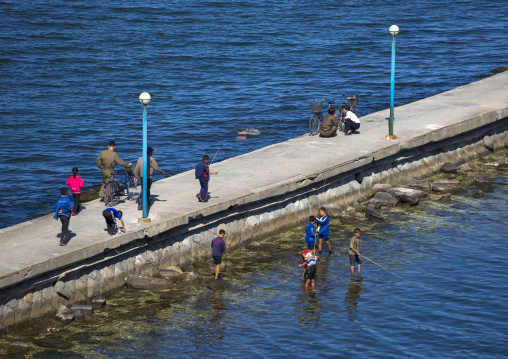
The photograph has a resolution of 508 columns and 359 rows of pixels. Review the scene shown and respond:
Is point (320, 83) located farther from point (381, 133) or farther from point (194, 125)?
point (381, 133)

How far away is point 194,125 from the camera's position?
37.5 m

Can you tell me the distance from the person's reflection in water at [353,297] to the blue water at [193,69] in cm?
1178

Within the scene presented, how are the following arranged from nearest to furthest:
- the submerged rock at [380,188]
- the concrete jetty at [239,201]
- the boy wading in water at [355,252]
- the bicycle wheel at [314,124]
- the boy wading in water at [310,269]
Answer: the concrete jetty at [239,201] → the boy wading in water at [310,269] → the boy wading in water at [355,252] → the submerged rock at [380,188] → the bicycle wheel at [314,124]

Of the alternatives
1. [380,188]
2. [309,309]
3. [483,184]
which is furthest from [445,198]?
[309,309]

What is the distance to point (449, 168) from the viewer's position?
29516mm

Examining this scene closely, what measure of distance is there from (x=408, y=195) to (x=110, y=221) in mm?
11021

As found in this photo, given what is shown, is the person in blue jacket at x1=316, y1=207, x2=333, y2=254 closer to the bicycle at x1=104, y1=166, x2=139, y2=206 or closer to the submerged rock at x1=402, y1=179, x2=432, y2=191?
the bicycle at x1=104, y1=166, x2=139, y2=206

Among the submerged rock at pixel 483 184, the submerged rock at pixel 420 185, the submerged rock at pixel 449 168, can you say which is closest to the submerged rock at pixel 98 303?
the submerged rock at pixel 420 185

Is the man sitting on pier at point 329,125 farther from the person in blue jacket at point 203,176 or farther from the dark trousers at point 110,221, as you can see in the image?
the dark trousers at point 110,221

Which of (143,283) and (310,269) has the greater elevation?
(310,269)

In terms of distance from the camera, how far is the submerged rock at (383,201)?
2605cm

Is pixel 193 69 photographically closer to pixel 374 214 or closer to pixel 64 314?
pixel 374 214

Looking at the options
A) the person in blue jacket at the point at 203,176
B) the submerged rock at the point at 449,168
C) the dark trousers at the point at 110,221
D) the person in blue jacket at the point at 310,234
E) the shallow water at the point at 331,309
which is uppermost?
the person in blue jacket at the point at 203,176

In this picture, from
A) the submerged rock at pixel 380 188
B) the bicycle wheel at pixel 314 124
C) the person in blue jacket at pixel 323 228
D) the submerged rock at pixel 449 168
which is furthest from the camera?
the submerged rock at pixel 449 168
